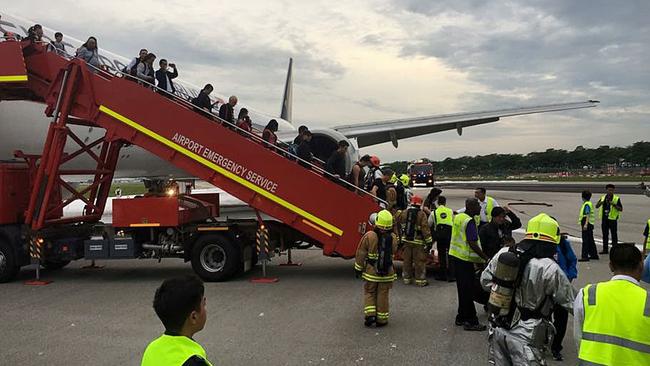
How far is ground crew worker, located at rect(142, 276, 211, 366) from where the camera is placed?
2043 millimetres

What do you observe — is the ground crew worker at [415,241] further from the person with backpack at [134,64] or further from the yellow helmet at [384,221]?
the person with backpack at [134,64]

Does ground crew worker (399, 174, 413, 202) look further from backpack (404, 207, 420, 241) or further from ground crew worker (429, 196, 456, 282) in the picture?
backpack (404, 207, 420, 241)

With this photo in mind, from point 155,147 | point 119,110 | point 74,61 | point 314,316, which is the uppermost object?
point 74,61

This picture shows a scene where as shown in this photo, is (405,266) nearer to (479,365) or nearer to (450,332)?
(450,332)

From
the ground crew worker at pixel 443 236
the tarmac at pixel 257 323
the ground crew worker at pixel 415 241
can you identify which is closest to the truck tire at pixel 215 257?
the tarmac at pixel 257 323

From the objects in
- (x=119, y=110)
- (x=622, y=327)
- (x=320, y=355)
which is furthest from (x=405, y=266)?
(x=622, y=327)

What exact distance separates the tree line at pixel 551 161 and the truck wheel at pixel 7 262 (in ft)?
257

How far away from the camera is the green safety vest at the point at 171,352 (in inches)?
79.8

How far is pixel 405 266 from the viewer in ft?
29.7

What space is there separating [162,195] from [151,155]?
5.35 meters

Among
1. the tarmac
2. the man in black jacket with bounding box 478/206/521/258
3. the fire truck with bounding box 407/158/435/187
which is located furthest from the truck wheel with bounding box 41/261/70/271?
the fire truck with bounding box 407/158/435/187

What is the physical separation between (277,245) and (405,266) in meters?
2.64

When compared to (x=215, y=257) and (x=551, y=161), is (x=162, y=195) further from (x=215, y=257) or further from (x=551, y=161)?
(x=551, y=161)

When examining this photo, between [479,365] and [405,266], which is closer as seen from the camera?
[479,365]
